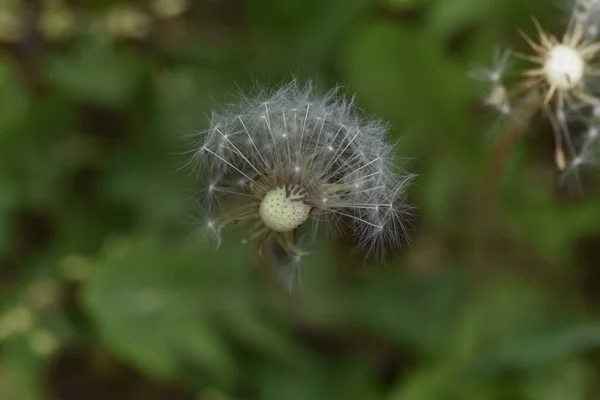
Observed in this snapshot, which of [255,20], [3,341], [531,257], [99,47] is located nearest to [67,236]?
[3,341]

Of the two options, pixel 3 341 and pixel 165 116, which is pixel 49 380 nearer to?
pixel 3 341

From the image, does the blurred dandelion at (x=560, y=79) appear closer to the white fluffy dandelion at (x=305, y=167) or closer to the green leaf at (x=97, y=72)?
the white fluffy dandelion at (x=305, y=167)

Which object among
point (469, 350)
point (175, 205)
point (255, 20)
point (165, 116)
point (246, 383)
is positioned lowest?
point (246, 383)

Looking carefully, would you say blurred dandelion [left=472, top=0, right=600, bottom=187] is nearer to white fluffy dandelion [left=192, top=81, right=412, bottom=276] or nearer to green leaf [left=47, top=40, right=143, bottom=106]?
white fluffy dandelion [left=192, top=81, right=412, bottom=276]

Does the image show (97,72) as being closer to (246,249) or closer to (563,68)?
(246,249)

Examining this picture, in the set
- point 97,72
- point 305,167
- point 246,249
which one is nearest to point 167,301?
point 246,249

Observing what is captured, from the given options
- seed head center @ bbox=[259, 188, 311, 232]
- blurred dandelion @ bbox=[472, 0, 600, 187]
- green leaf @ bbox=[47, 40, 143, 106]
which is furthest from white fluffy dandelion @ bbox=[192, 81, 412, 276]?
green leaf @ bbox=[47, 40, 143, 106]

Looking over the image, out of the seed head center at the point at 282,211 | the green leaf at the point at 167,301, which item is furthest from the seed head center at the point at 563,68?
the green leaf at the point at 167,301
